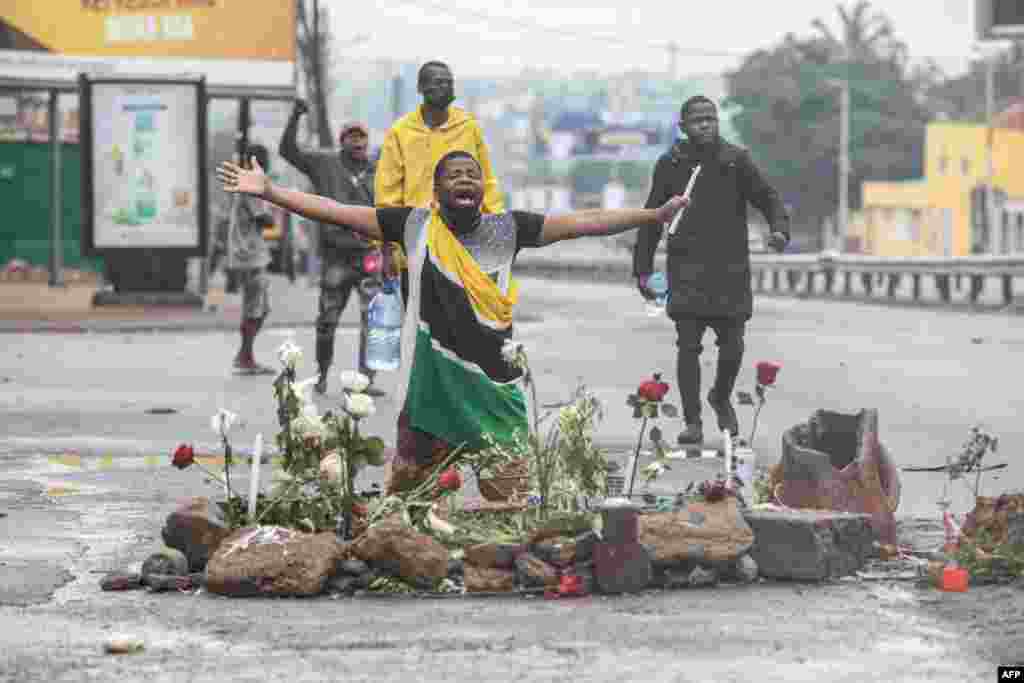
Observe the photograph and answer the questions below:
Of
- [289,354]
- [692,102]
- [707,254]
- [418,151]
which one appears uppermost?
[692,102]

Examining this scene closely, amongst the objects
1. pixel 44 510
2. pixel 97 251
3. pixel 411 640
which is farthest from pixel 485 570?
pixel 97 251

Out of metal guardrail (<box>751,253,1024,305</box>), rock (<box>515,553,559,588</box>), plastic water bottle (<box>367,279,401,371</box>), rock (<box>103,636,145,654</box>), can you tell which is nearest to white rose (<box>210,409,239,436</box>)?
rock (<box>515,553,559,588</box>)

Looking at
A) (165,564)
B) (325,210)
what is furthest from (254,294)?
(165,564)

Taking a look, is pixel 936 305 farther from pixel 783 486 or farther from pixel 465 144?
pixel 783 486

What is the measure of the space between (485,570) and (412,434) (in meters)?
1.22

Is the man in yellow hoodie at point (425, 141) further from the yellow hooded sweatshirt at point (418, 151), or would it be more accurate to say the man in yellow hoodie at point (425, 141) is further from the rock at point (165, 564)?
the rock at point (165, 564)

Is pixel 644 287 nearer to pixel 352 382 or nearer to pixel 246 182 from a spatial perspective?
pixel 246 182

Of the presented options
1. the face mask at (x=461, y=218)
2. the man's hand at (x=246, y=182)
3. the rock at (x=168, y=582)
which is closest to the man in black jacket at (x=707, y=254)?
the face mask at (x=461, y=218)

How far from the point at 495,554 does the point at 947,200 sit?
10683 cm

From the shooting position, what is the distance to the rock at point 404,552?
309 inches

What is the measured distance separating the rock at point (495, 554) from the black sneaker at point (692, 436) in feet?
15.4

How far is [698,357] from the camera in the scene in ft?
41.6

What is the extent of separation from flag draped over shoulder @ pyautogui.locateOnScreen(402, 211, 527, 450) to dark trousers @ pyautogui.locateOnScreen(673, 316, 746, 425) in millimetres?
3727

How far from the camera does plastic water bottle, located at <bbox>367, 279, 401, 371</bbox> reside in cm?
1361
